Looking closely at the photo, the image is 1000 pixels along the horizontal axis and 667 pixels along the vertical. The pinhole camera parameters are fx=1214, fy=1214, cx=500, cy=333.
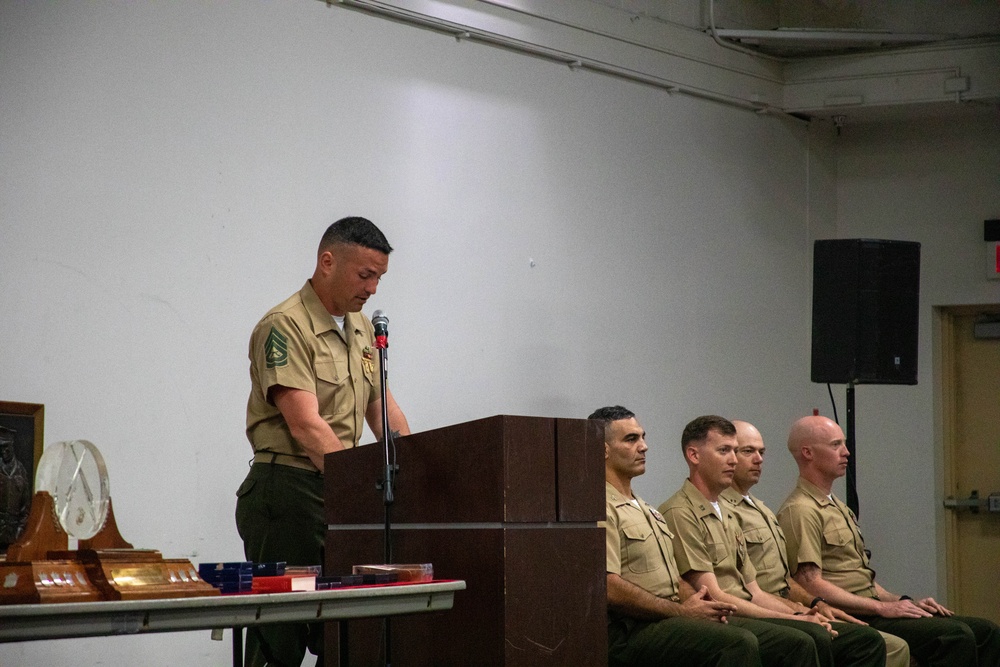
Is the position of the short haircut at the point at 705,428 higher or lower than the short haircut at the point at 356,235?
lower

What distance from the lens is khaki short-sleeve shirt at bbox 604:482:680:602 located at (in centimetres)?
399

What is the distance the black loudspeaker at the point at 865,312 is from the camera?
5.59m

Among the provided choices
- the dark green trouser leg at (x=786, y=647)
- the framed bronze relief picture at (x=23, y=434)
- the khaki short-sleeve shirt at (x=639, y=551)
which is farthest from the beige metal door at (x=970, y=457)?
the framed bronze relief picture at (x=23, y=434)

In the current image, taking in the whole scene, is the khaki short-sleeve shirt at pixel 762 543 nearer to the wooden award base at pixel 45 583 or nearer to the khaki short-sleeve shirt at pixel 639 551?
the khaki short-sleeve shirt at pixel 639 551

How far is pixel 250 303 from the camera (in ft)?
15.6

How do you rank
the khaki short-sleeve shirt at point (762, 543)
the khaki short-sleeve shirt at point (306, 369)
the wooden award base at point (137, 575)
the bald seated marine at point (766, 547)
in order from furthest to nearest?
the khaki short-sleeve shirt at point (762, 543) < the bald seated marine at point (766, 547) < the khaki short-sleeve shirt at point (306, 369) < the wooden award base at point (137, 575)

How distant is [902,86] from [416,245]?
3.22 m

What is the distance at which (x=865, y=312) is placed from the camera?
18.4 ft

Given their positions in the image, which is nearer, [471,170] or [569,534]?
[569,534]

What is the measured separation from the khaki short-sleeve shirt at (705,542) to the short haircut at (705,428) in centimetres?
18

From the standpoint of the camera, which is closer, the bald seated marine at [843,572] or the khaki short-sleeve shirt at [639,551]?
the khaki short-sleeve shirt at [639,551]

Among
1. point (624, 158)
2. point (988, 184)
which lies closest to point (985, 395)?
point (988, 184)

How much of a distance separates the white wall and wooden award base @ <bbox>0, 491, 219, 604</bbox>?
197 centimetres

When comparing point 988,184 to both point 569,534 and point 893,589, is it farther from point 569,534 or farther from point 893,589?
point 569,534
